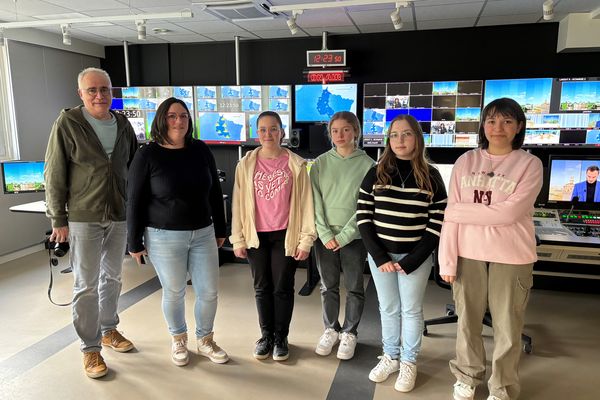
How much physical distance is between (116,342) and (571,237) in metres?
3.06

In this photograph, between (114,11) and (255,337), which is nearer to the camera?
(255,337)

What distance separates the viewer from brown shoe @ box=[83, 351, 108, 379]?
8.12ft

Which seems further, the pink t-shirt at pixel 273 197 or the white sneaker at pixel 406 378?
the pink t-shirt at pixel 273 197

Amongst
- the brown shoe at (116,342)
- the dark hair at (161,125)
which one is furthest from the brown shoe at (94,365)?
the dark hair at (161,125)

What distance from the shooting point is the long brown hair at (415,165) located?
7.21 feet

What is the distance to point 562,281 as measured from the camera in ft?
12.9

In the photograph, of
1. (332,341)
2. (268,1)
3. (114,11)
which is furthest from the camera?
(114,11)

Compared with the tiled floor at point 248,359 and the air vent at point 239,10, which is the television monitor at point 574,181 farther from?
the air vent at point 239,10

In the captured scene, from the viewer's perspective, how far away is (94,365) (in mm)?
2498

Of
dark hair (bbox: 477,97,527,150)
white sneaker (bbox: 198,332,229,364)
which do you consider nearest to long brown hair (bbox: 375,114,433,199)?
dark hair (bbox: 477,97,527,150)

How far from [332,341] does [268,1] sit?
2.79 metres

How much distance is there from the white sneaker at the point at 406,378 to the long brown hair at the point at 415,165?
0.93 metres

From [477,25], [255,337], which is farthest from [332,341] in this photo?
[477,25]

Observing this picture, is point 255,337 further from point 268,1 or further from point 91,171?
point 268,1
